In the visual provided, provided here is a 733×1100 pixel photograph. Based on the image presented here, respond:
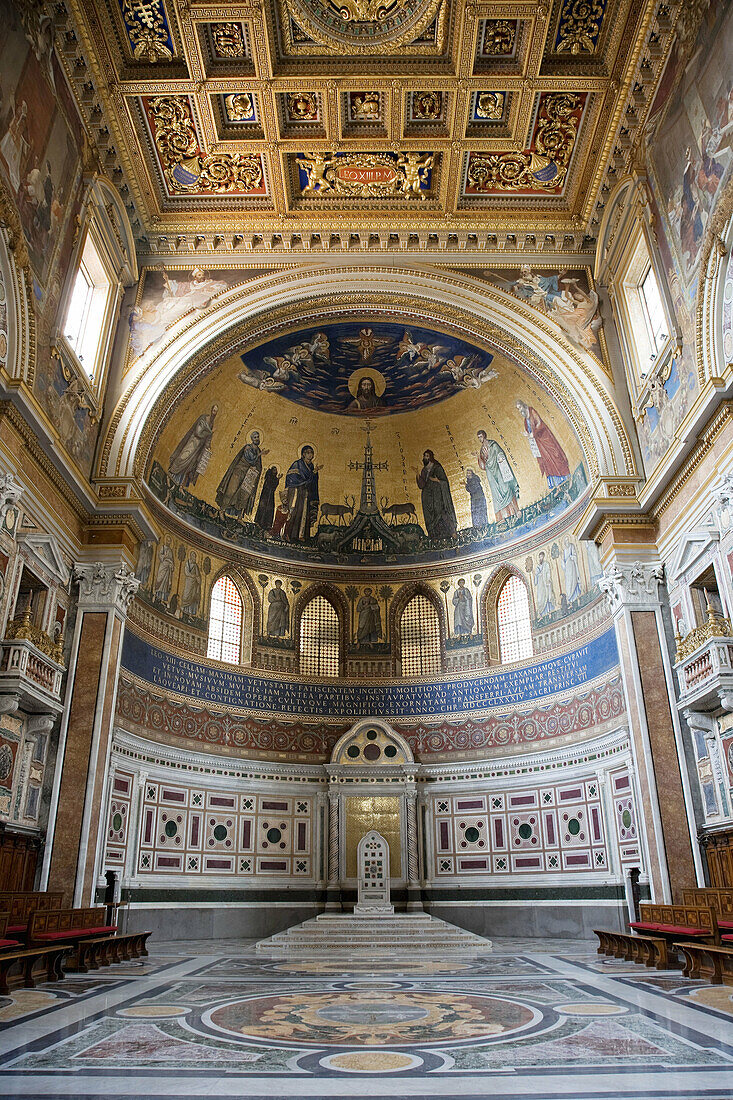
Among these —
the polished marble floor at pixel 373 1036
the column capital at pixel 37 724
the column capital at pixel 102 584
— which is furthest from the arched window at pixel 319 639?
the polished marble floor at pixel 373 1036

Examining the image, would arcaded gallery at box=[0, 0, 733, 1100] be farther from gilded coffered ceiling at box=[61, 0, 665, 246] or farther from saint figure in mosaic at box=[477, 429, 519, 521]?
saint figure in mosaic at box=[477, 429, 519, 521]

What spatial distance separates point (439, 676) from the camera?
25875 millimetres

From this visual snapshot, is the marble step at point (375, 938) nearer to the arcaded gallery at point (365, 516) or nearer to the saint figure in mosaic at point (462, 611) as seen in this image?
the arcaded gallery at point (365, 516)

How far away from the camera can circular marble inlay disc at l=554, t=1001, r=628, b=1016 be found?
27.8 feet

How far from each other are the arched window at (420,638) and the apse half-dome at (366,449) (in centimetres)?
171

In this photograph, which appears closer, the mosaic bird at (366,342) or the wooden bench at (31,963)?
the wooden bench at (31,963)

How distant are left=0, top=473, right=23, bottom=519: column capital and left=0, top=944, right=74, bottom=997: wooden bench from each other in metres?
7.03

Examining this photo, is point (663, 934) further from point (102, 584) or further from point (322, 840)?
point (102, 584)

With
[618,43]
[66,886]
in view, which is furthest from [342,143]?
[66,886]

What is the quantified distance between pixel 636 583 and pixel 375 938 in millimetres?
10171

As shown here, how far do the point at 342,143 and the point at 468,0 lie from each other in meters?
4.47

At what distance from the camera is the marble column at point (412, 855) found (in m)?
23.2

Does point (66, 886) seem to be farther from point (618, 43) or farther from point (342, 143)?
point (618, 43)

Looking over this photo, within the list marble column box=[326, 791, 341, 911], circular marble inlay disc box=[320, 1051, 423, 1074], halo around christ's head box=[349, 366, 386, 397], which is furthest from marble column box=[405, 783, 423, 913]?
circular marble inlay disc box=[320, 1051, 423, 1074]
